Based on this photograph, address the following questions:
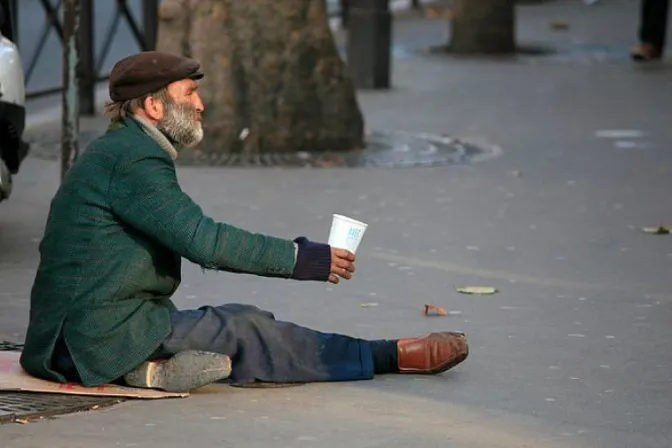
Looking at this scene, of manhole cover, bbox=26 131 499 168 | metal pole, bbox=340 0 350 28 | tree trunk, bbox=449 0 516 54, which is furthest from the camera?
metal pole, bbox=340 0 350 28

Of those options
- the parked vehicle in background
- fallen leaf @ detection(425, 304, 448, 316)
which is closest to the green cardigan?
fallen leaf @ detection(425, 304, 448, 316)

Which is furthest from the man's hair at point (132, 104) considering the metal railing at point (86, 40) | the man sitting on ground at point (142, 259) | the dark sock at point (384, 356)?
the metal railing at point (86, 40)

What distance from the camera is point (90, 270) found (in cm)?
554

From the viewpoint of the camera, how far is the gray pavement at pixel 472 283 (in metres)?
5.33

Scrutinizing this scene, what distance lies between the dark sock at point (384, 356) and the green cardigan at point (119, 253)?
559 mm

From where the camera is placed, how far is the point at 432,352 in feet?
19.6

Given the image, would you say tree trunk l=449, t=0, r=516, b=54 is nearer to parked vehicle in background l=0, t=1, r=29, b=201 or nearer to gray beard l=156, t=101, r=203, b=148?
parked vehicle in background l=0, t=1, r=29, b=201

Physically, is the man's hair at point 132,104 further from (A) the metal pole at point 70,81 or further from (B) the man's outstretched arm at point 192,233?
(A) the metal pole at point 70,81

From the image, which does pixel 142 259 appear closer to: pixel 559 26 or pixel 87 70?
pixel 87 70

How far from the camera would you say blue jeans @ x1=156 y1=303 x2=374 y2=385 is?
5684mm

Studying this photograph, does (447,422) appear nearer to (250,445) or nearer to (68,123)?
(250,445)

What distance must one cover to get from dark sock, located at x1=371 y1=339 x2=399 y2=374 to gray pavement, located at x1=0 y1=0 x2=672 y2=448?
0.06 m

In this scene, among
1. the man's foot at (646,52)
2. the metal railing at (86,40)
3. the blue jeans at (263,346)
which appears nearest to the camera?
the blue jeans at (263,346)

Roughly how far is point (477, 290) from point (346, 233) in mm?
2172
